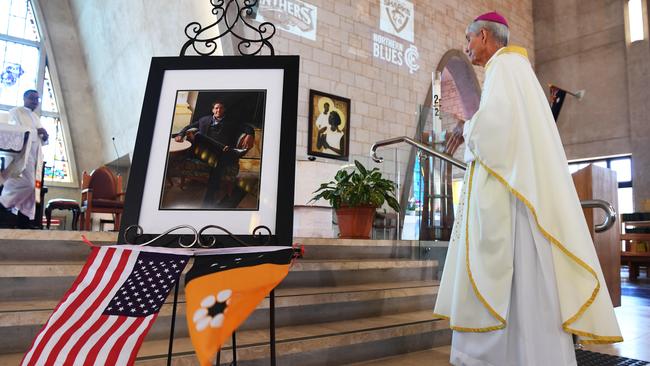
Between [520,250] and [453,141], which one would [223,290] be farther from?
[453,141]

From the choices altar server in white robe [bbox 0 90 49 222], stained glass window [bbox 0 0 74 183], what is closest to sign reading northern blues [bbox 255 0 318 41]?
altar server in white robe [bbox 0 90 49 222]

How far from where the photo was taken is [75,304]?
1.00m

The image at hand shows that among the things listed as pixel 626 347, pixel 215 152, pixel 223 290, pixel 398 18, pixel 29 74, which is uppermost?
pixel 398 18

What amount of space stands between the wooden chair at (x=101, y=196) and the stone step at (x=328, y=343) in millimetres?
3592

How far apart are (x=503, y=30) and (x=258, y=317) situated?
1816 millimetres

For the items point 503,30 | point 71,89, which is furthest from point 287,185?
point 71,89

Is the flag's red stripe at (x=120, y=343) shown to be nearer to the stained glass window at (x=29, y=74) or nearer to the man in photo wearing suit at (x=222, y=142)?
the man in photo wearing suit at (x=222, y=142)

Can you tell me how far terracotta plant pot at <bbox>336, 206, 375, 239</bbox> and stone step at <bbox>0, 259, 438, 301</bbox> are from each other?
2.25ft

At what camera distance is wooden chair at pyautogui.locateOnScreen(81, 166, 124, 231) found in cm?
520

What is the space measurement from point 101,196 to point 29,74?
6.41 m

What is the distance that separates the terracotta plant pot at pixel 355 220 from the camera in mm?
4109

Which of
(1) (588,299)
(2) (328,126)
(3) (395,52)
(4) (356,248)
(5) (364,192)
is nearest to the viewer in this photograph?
(1) (588,299)

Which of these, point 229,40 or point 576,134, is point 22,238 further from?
point 576,134

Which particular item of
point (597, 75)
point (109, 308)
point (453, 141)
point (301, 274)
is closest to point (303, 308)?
point (301, 274)
